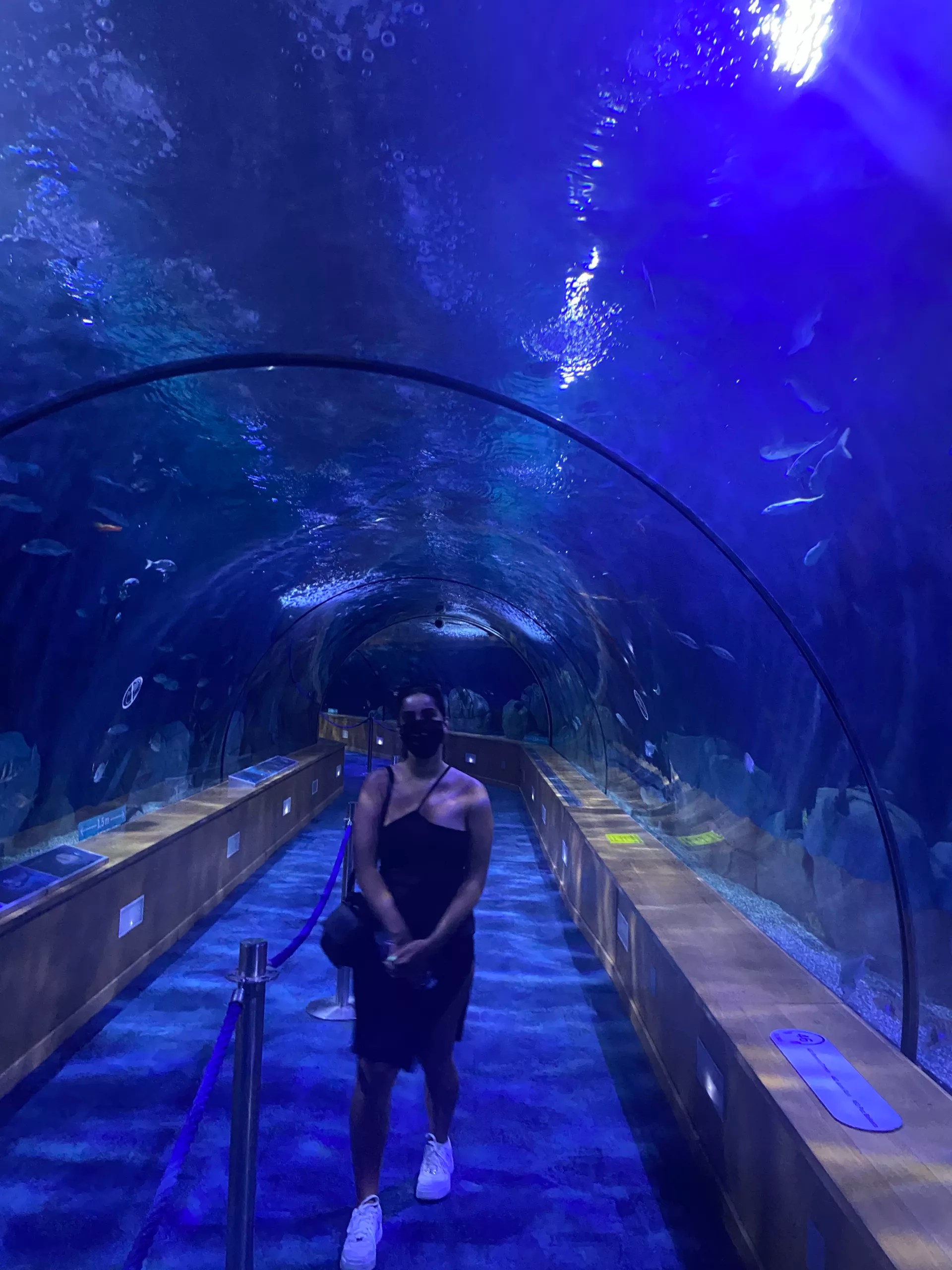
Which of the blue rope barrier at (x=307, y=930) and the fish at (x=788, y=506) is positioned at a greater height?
the fish at (x=788, y=506)

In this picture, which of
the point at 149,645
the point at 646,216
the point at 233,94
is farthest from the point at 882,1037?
the point at 149,645

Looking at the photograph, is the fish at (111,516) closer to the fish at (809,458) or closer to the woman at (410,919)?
the woman at (410,919)

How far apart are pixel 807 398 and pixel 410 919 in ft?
9.24

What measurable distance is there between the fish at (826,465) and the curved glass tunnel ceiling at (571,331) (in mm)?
27

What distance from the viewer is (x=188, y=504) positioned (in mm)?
6160

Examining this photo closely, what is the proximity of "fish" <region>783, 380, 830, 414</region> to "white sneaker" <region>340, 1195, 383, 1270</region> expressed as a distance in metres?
A: 3.72

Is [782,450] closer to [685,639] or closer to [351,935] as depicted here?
[685,639]

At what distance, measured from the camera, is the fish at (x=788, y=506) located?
3746 millimetres

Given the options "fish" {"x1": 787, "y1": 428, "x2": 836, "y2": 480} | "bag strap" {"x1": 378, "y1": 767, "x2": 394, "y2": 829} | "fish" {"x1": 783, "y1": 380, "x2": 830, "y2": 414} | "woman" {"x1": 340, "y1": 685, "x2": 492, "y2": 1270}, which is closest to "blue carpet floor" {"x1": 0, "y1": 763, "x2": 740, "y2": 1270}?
"woman" {"x1": 340, "y1": 685, "x2": 492, "y2": 1270}

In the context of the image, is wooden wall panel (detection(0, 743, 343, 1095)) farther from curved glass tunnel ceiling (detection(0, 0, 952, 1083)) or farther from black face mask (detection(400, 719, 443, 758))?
black face mask (detection(400, 719, 443, 758))

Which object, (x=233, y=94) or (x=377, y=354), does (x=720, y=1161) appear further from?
(x=233, y=94)

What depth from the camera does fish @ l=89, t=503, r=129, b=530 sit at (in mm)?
5305

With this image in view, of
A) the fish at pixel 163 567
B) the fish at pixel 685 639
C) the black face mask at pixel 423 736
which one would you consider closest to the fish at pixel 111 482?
the fish at pixel 163 567

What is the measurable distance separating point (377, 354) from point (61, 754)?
14.5 feet
